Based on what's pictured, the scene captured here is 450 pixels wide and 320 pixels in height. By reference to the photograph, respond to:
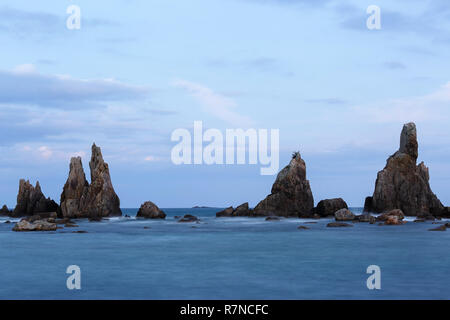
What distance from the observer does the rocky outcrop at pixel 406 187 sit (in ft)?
355

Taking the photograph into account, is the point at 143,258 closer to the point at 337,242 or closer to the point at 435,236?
the point at 337,242

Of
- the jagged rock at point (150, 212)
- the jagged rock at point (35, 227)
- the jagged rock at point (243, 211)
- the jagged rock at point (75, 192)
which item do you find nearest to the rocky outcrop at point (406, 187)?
the jagged rock at point (243, 211)

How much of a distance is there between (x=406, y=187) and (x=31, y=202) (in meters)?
87.2

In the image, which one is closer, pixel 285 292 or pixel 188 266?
pixel 285 292

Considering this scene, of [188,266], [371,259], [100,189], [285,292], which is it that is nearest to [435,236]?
[371,259]

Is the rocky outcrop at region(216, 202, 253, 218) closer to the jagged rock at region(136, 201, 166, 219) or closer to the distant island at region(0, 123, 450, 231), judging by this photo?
the distant island at region(0, 123, 450, 231)

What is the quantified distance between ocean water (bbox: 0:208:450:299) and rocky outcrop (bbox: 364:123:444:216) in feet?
160

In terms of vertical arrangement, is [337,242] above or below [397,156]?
below

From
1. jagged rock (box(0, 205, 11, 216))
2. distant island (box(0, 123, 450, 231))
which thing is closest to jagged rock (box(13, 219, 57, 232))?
distant island (box(0, 123, 450, 231))

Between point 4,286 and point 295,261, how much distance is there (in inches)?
830
